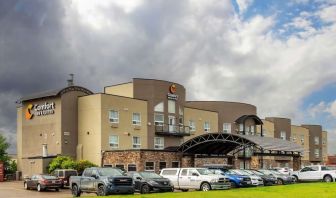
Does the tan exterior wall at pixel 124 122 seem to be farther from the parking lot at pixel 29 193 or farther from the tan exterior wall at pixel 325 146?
the tan exterior wall at pixel 325 146

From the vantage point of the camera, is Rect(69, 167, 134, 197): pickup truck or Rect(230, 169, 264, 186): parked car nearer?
Rect(69, 167, 134, 197): pickup truck

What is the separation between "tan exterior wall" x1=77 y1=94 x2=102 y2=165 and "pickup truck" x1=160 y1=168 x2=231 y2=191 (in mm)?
21012

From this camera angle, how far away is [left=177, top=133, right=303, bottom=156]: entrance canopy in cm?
5403

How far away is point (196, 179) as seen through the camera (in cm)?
3619

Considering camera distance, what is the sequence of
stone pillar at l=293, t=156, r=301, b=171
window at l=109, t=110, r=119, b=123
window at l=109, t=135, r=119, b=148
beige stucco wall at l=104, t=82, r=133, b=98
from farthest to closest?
stone pillar at l=293, t=156, r=301, b=171
beige stucco wall at l=104, t=82, r=133, b=98
window at l=109, t=110, r=119, b=123
window at l=109, t=135, r=119, b=148

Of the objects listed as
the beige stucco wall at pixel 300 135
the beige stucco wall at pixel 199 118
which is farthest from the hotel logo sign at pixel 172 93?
the beige stucco wall at pixel 300 135

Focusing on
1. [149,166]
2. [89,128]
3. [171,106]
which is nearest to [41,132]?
[89,128]

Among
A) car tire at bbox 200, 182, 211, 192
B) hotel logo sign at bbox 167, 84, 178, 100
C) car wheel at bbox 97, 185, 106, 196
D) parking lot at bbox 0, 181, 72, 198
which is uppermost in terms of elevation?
hotel logo sign at bbox 167, 84, 178, 100

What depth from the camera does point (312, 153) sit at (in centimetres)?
11006

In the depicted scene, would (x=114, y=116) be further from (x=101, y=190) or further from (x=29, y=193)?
(x=101, y=190)

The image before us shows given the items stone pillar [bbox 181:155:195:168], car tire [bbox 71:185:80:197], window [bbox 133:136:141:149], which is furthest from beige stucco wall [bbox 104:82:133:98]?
car tire [bbox 71:185:80:197]

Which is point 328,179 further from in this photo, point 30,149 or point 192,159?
point 30,149

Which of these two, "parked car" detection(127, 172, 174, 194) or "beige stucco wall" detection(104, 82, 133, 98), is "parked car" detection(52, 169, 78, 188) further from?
"beige stucco wall" detection(104, 82, 133, 98)

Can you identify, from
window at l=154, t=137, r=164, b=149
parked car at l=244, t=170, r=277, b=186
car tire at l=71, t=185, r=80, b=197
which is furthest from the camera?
window at l=154, t=137, r=164, b=149
